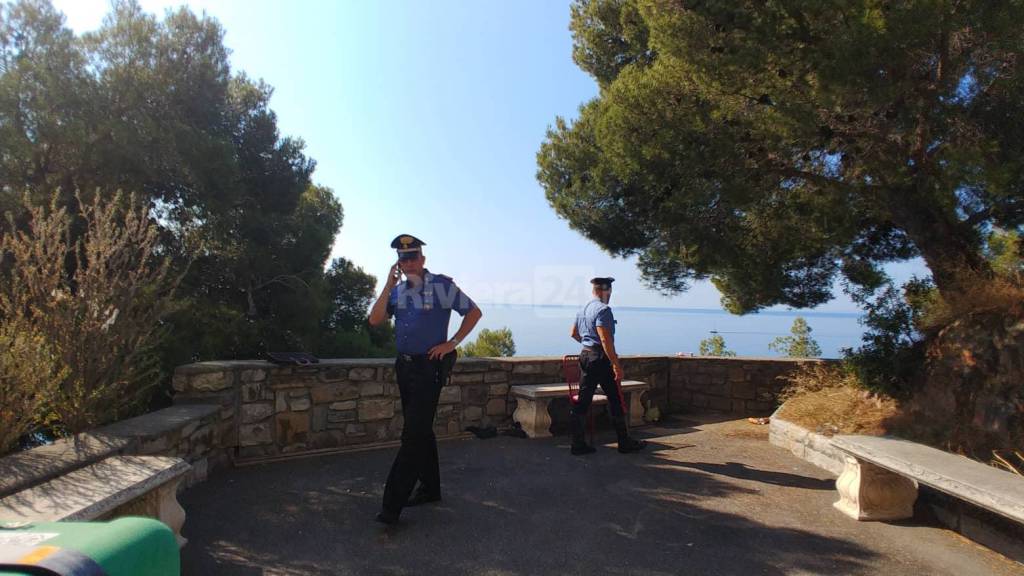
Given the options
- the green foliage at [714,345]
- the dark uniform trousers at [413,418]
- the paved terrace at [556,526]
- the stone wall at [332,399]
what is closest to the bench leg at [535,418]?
the stone wall at [332,399]

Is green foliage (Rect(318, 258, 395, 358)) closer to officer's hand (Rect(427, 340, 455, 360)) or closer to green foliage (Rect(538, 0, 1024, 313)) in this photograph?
green foliage (Rect(538, 0, 1024, 313))

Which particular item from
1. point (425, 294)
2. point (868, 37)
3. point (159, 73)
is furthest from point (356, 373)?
point (159, 73)

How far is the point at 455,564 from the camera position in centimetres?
302

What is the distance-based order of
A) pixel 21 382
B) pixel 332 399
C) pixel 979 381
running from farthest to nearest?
pixel 332 399 < pixel 979 381 < pixel 21 382

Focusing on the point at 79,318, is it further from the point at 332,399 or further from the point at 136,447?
the point at 332,399

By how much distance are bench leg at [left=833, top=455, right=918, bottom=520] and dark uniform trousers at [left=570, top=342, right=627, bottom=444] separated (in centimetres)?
216

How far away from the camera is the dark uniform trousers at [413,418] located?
11.5ft

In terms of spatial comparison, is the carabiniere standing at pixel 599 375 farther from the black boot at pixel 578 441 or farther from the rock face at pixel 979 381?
the rock face at pixel 979 381

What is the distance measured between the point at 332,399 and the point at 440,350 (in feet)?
7.59

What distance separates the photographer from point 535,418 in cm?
622

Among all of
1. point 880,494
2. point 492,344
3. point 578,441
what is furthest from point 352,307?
point 880,494

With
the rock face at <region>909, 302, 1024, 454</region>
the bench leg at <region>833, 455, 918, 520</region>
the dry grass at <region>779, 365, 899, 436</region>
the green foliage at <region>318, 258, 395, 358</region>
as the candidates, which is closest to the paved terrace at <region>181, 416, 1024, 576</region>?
the bench leg at <region>833, 455, 918, 520</region>

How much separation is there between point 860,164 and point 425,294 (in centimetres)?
530

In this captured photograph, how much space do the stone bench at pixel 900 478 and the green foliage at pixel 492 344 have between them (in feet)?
48.5
